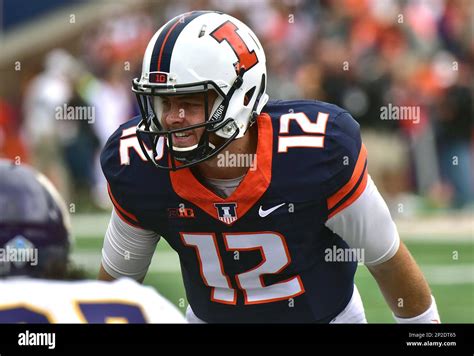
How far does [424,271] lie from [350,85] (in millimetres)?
2501

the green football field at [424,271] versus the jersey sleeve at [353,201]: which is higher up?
the jersey sleeve at [353,201]

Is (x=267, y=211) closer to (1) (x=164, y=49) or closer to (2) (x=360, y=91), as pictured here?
(1) (x=164, y=49)

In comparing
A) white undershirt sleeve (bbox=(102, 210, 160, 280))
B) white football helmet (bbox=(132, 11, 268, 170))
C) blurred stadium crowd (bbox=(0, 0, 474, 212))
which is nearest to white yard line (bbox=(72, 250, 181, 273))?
blurred stadium crowd (bbox=(0, 0, 474, 212))

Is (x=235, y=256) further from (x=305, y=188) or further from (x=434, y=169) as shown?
(x=434, y=169)

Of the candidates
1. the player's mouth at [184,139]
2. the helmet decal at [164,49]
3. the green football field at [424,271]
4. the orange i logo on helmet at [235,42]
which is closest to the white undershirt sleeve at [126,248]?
the player's mouth at [184,139]

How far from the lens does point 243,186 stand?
3459mm

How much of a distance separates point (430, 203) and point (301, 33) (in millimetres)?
2216

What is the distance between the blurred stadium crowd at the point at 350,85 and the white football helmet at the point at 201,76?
675 centimetres

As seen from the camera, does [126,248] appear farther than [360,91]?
No

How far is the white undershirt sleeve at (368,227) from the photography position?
3.47 meters

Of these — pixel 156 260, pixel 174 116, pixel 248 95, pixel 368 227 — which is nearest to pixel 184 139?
pixel 174 116

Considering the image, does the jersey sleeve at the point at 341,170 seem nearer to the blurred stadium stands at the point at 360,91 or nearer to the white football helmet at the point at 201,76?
the white football helmet at the point at 201,76

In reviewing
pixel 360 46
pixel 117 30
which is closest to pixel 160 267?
pixel 360 46
